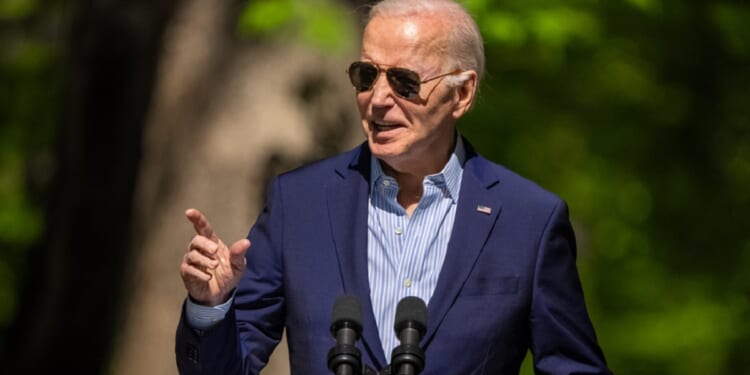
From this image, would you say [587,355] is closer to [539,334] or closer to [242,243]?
[539,334]

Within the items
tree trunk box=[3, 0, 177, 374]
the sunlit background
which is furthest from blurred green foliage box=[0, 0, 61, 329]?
tree trunk box=[3, 0, 177, 374]

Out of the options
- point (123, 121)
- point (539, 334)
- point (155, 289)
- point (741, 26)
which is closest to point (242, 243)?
point (539, 334)

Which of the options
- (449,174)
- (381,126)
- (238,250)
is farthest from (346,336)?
(449,174)

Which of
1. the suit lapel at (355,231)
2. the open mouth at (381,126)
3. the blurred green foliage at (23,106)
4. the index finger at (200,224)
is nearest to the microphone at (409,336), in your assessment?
the suit lapel at (355,231)

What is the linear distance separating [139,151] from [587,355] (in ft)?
13.0

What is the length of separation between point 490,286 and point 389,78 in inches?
27.6

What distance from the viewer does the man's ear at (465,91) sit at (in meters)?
4.71

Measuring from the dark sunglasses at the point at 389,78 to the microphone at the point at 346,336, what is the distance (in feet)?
2.59

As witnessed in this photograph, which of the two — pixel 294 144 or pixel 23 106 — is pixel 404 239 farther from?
pixel 23 106

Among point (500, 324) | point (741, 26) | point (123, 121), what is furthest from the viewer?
point (741, 26)

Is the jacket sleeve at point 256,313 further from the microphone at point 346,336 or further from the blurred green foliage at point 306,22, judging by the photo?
the blurred green foliage at point 306,22

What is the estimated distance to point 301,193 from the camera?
15.5 feet

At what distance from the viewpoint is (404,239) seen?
4613 millimetres

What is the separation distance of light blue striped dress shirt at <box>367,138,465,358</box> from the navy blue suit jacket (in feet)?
0.16
